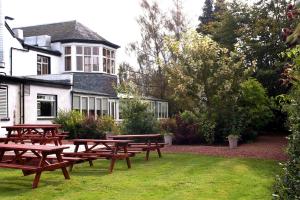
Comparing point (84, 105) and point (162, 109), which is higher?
point (84, 105)

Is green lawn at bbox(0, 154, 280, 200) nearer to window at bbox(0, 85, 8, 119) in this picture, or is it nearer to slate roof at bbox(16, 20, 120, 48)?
window at bbox(0, 85, 8, 119)

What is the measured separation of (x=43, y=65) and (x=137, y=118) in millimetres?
15439

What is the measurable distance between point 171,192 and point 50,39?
27.5 m

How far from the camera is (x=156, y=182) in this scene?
9.27 meters

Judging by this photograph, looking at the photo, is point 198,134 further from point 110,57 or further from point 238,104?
point 110,57

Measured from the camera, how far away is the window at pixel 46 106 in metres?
24.1

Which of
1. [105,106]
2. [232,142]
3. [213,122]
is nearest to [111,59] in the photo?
[105,106]

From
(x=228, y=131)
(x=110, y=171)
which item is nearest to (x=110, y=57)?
(x=228, y=131)

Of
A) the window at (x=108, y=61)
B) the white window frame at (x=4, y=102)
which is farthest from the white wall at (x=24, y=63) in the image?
the white window frame at (x=4, y=102)

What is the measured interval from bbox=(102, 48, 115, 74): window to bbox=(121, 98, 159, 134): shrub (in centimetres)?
1505

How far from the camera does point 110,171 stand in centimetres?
1093

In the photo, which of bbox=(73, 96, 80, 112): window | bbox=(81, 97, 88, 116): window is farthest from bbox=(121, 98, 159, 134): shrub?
bbox=(81, 97, 88, 116): window

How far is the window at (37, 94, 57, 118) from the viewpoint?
79.0 ft

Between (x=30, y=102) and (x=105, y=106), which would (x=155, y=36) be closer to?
(x=105, y=106)
